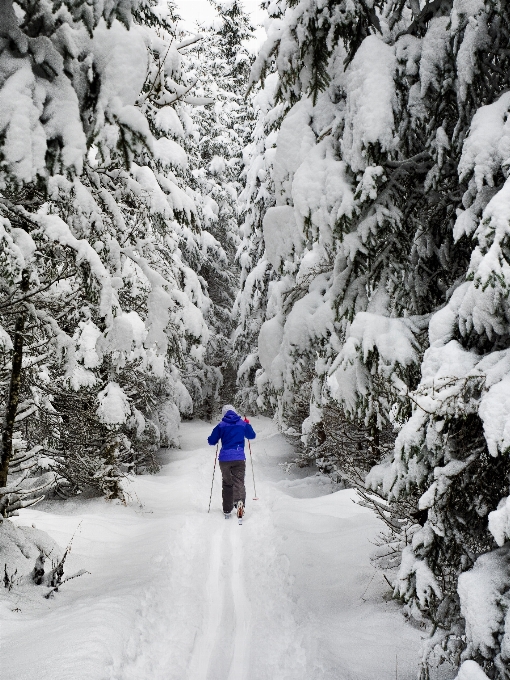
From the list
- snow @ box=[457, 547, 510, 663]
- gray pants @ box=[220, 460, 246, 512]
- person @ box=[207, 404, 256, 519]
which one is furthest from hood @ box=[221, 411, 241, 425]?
snow @ box=[457, 547, 510, 663]

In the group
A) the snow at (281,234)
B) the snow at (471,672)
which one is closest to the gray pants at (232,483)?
the snow at (281,234)

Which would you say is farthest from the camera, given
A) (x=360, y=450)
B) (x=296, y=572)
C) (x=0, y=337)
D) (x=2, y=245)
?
(x=360, y=450)

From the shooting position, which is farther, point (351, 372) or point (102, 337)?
point (102, 337)

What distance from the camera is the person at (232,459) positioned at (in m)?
9.45

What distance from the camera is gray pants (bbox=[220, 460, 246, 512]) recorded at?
9.44 m

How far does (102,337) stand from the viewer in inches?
193

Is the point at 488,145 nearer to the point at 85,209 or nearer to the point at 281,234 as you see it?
the point at 281,234

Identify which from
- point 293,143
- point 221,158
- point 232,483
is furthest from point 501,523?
point 221,158

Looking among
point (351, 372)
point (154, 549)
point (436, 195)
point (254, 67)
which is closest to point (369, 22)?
point (254, 67)

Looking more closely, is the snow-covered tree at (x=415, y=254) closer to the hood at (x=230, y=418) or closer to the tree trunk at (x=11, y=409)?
the tree trunk at (x=11, y=409)

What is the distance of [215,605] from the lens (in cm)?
547

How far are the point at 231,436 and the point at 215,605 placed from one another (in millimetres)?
4631

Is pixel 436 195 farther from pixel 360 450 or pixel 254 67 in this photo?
pixel 360 450

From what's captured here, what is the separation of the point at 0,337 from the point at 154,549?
4.33 metres
